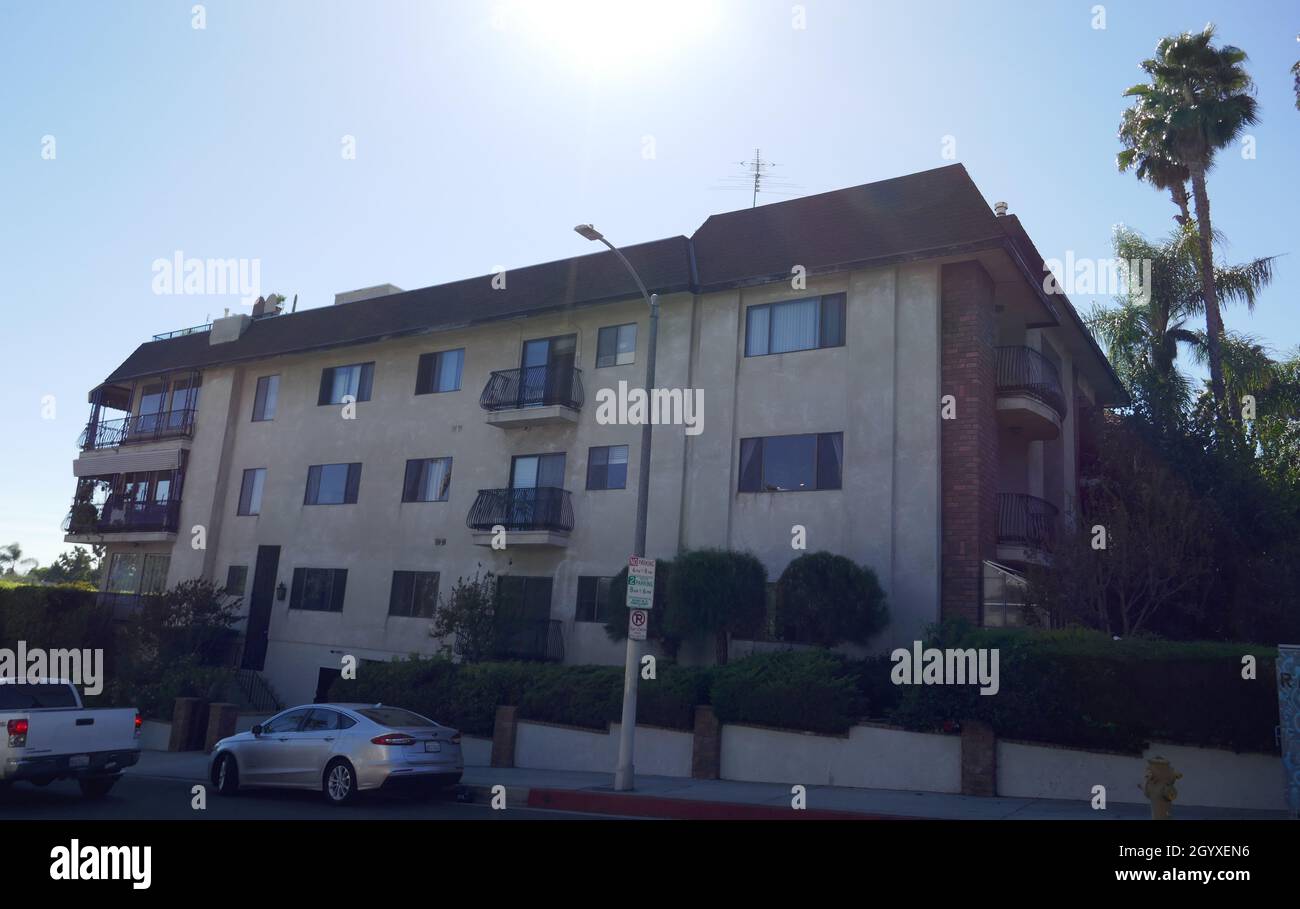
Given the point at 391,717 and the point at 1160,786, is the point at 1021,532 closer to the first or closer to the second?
the point at 1160,786

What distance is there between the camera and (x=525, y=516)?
24.6 meters

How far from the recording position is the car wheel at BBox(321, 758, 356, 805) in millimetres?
13844

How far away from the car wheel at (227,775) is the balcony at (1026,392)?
1575 cm

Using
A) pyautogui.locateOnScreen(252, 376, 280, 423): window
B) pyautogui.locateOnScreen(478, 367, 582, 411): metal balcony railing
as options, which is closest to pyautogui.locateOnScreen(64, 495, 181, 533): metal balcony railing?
pyautogui.locateOnScreen(252, 376, 280, 423): window

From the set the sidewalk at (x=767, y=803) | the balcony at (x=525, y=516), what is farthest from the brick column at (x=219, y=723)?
the sidewalk at (x=767, y=803)

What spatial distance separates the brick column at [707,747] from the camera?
663 inches

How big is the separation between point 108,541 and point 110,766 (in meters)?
23.9

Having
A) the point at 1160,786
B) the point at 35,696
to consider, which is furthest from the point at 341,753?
the point at 1160,786

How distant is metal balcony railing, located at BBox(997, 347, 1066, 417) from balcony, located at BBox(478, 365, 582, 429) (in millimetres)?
9791

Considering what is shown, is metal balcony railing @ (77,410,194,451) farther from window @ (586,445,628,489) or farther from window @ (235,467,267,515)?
window @ (586,445,628,489)

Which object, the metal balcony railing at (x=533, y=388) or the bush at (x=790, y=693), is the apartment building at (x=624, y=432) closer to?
the metal balcony railing at (x=533, y=388)

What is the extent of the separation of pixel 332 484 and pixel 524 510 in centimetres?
794
